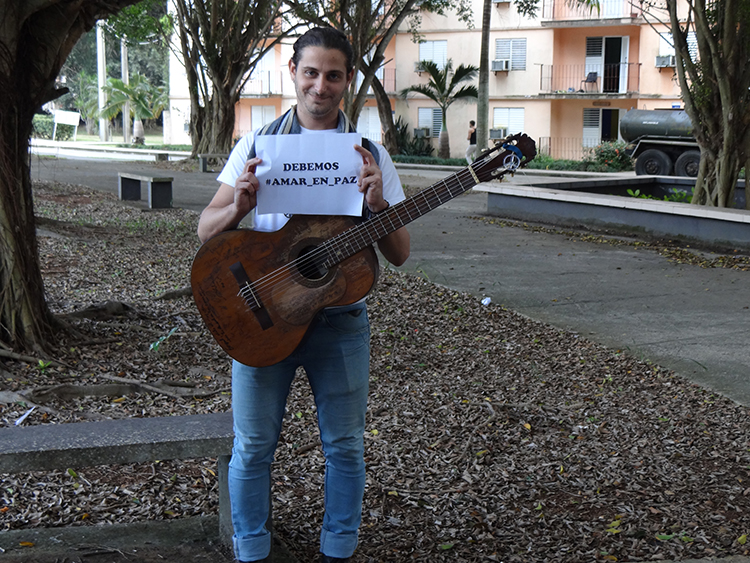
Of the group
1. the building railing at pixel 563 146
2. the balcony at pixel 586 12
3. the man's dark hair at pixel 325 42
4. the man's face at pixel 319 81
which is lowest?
the man's face at pixel 319 81

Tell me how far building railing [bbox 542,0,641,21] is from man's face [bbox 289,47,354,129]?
32736 mm

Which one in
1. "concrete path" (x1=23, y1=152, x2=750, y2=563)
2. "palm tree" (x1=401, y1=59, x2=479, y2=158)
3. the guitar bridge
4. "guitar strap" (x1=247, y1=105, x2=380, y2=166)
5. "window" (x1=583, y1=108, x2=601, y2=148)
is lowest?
"concrete path" (x1=23, y1=152, x2=750, y2=563)

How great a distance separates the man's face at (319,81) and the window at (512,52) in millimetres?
34841

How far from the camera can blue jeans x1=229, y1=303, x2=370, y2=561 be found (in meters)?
2.76

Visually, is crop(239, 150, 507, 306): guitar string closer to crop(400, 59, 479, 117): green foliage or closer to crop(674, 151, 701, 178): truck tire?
crop(674, 151, 701, 178): truck tire

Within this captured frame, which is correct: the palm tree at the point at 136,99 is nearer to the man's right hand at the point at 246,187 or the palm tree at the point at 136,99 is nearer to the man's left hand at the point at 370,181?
the man's right hand at the point at 246,187

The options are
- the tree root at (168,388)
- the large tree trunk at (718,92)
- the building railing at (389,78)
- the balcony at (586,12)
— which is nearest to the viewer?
the tree root at (168,388)

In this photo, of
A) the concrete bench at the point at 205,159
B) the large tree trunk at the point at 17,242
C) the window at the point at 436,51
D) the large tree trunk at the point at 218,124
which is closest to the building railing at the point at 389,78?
the window at the point at 436,51

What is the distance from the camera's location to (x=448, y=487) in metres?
3.79

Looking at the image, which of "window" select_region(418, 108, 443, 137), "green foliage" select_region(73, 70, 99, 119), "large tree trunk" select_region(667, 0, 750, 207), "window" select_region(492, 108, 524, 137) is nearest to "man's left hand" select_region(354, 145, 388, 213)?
"large tree trunk" select_region(667, 0, 750, 207)

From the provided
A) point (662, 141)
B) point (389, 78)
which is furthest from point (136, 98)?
point (662, 141)

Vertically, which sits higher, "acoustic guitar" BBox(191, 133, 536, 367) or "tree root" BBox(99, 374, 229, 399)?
"acoustic guitar" BBox(191, 133, 536, 367)

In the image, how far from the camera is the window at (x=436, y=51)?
3750 centimetres

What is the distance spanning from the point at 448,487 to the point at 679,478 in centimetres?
111
